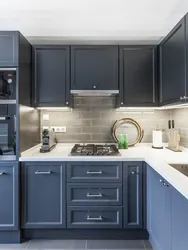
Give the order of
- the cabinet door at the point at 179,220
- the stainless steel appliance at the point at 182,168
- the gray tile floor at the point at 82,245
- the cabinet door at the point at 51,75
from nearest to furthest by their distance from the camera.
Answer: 1. the cabinet door at the point at 179,220
2. the stainless steel appliance at the point at 182,168
3. the gray tile floor at the point at 82,245
4. the cabinet door at the point at 51,75

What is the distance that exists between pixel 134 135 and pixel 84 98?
2.76ft

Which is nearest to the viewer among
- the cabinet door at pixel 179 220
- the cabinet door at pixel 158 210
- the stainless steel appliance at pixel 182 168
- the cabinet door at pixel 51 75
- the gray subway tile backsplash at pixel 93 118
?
the cabinet door at pixel 179 220

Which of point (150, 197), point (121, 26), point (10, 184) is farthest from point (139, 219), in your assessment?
point (121, 26)

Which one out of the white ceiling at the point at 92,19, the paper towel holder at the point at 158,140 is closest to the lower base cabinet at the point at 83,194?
the paper towel holder at the point at 158,140

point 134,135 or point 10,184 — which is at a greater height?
point 134,135

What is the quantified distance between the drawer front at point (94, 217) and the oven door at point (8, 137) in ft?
2.69

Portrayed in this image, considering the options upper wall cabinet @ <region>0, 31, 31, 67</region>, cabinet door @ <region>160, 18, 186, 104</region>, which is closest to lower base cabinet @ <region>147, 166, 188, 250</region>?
cabinet door @ <region>160, 18, 186, 104</region>

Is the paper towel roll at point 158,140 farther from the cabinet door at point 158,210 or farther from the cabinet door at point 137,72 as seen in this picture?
the cabinet door at point 158,210

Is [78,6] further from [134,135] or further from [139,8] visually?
[134,135]

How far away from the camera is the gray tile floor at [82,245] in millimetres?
2047

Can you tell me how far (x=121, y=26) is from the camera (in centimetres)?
239

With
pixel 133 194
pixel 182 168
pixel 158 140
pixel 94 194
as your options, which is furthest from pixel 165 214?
pixel 158 140

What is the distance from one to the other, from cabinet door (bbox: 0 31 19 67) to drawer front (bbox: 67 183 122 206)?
137 cm

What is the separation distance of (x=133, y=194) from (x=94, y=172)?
453mm
